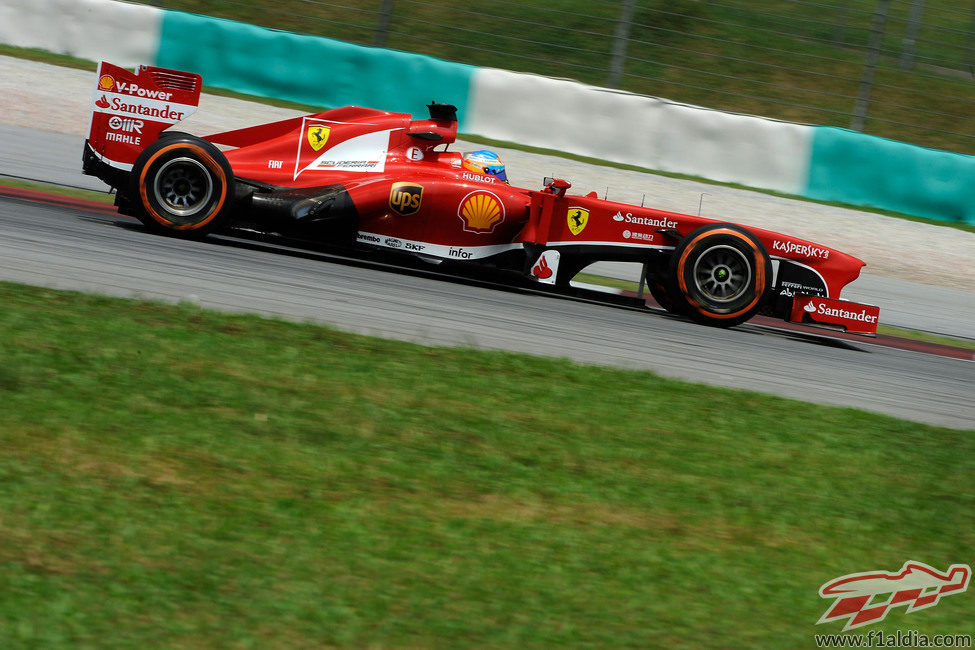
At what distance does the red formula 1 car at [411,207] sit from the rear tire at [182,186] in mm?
10

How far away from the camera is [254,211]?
292 inches

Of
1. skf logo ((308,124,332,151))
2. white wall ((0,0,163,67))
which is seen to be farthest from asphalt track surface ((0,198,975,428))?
white wall ((0,0,163,67))

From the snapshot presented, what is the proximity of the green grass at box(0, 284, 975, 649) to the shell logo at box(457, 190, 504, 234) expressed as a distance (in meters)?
2.28

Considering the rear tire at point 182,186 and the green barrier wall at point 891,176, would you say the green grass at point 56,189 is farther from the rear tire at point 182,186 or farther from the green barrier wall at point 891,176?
the green barrier wall at point 891,176

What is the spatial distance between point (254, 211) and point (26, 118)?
17.0ft

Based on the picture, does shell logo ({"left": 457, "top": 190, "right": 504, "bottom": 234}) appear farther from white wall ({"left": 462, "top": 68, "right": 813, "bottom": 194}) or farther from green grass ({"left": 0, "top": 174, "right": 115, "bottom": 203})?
white wall ({"left": 462, "top": 68, "right": 813, "bottom": 194})

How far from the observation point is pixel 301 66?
41.3 ft

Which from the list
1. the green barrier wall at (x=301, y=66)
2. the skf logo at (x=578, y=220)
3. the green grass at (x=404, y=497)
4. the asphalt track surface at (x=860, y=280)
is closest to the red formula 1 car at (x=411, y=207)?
the skf logo at (x=578, y=220)

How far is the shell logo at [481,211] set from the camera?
7.59m

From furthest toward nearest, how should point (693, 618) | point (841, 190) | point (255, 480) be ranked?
point (841, 190) → point (255, 480) → point (693, 618)

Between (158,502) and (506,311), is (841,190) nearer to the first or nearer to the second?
(506,311)

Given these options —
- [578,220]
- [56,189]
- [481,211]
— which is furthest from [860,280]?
[56,189]

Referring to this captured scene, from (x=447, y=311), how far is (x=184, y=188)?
7.42 ft

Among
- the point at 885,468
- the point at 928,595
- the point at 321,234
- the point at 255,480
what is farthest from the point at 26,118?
the point at 928,595
